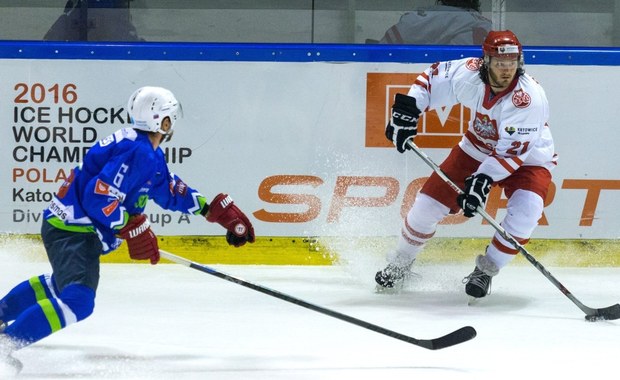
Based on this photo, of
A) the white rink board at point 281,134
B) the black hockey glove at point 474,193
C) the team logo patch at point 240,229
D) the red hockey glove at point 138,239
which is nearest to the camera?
the red hockey glove at point 138,239

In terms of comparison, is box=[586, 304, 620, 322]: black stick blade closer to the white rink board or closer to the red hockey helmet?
the red hockey helmet

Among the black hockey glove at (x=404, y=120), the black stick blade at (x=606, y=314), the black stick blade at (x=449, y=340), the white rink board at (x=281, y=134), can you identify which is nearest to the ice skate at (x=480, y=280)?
the black stick blade at (x=606, y=314)

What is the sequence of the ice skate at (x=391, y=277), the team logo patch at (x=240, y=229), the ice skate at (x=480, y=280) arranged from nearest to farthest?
the team logo patch at (x=240, y=229), the ice skate at (x=480, y=280), the ice skate at (x=391, y=277)

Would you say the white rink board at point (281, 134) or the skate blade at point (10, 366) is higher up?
the white rink board at point (281, 134)

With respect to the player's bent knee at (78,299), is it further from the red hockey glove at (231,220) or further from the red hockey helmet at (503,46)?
the red hockey helmet at (503,46)

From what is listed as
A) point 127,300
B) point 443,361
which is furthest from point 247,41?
point 443,361

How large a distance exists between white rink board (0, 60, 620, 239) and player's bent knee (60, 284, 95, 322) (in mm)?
1763

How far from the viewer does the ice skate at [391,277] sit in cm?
426

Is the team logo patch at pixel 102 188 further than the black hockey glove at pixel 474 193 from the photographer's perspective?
No

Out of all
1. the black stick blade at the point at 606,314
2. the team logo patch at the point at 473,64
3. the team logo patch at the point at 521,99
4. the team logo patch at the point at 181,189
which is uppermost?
the team logo patch at the point at 473,64

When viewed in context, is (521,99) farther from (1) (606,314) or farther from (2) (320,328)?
→ (2) (320,328)

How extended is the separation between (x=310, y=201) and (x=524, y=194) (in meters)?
1.12

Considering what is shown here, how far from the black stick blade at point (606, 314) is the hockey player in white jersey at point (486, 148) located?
44 cm

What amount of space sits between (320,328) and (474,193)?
0.80 metres
